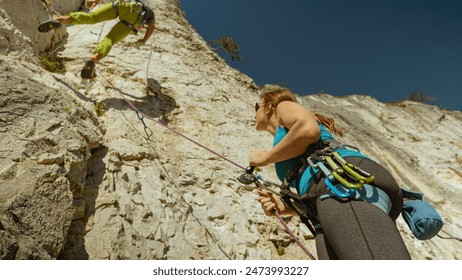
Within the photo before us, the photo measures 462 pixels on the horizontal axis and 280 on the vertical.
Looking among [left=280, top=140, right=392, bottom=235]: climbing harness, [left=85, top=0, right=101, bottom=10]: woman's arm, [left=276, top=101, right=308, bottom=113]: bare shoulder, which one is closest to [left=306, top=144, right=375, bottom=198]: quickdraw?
[left=280, top=140, right=392, bottom=235]: climbing harness

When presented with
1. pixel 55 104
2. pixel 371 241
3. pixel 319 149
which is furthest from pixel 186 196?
pixel 371 241

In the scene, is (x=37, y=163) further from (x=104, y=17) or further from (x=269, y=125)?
(x=104, y=17)

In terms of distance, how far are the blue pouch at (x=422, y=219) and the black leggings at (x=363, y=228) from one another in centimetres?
31

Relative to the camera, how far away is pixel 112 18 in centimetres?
688

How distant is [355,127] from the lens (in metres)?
15.0

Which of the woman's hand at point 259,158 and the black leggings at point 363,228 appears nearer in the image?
the black leggings at point 363,228

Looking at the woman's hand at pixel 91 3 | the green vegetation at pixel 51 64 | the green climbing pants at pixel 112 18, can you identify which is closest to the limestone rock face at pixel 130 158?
the green vegetation at pixel 51 64

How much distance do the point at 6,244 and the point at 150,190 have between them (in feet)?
8.36

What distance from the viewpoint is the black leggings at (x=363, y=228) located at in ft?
6.51

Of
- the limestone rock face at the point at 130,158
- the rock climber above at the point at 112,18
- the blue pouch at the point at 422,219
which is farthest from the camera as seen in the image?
the rock climber above at the point at 112,18

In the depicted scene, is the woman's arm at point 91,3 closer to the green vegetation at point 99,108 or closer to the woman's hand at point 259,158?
the green vegetation at point 99,108

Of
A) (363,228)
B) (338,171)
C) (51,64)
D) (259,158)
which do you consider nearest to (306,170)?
(338,171)

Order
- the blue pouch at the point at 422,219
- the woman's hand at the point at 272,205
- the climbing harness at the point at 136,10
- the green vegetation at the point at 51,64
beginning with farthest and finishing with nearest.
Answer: the climbing harness at the point at 136,10 → the green vegetation at the point at 51,64 → the woman's hand at the point at 272,205 → the blue pouch at the point at 422,219
